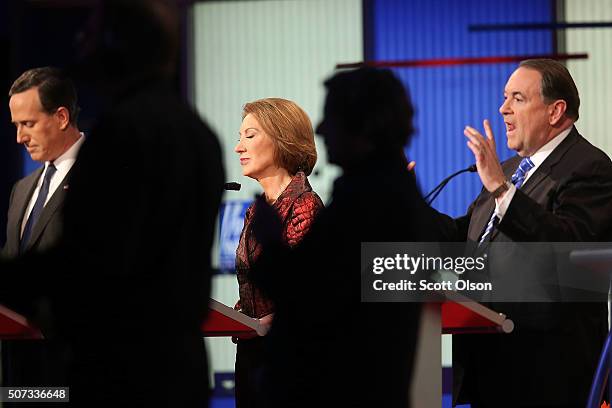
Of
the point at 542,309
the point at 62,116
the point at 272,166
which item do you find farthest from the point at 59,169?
the point at 542,309

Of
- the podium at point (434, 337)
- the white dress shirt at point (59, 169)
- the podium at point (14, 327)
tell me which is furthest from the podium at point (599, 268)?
the white dress shirt at point (59, 169)

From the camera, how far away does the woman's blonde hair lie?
10.6 feet

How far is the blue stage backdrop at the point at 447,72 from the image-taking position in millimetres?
5895

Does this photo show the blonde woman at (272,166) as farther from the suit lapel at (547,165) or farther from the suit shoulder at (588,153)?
the suit shoulder at (588,153)

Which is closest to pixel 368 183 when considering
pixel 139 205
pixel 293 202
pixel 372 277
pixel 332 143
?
pixel 332 143

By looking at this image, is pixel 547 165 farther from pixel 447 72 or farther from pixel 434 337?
pixel 447 72

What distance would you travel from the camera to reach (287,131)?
3219 mm

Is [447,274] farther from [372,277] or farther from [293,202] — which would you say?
[372,277]

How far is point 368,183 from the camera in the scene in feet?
6.66

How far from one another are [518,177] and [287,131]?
28.9 inches

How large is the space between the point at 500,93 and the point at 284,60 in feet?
3.99

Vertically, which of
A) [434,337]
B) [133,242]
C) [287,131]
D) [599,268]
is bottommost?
[434,337]

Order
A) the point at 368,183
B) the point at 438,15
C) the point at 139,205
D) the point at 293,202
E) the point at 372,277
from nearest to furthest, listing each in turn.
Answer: the point at 139,205
the point at 368,183
the point at 372,277
the point at 293,202
the point at 438,15

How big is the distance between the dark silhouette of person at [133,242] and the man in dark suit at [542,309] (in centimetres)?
133
